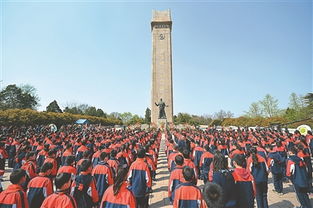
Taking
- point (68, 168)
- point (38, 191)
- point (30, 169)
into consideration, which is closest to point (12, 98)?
point (30, 169)

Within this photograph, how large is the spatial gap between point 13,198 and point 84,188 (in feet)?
3.85

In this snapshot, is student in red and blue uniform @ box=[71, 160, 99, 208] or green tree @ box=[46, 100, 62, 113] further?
green tree @ box=[46, 100, 62, 113]

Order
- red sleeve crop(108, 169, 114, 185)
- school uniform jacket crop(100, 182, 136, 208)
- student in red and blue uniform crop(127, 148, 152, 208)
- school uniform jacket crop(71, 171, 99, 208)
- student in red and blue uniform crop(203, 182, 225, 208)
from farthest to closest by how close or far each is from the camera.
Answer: red sleeve crop(108, 169, 114, 185), student in red and blue uniform crop(127, 148, 152, 208), school uniform jacket crop(71, 171, 99, 208), school uniform jacket crop(100, 182, 136, 208), student in red and blue uniform crop(203, 182, 225, 208)

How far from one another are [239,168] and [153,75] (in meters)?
40.1

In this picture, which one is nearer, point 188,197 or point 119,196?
point 119,196

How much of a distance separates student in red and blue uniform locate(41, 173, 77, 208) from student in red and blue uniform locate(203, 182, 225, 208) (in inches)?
70.0

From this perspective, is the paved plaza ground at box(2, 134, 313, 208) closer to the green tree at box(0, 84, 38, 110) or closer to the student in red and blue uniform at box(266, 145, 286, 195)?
the student in red and blue uniform at box(266, 145, 286, 195)

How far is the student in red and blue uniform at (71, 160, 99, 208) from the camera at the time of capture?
3549 millimetres

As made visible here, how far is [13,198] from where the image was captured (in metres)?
2.81

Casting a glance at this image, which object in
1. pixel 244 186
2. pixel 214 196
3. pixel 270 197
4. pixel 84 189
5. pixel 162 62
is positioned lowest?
pixel 270 197

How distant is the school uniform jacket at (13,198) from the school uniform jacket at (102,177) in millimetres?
1524

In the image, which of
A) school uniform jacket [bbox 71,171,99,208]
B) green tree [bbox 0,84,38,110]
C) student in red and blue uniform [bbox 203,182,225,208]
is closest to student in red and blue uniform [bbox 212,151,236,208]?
student in red and blue uniform [bbox 203,182,225,208]

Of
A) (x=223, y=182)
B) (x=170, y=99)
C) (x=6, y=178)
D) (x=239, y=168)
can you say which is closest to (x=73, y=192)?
(x=223, y=182)

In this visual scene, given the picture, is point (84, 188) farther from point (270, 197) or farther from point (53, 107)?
point (53, 107)
